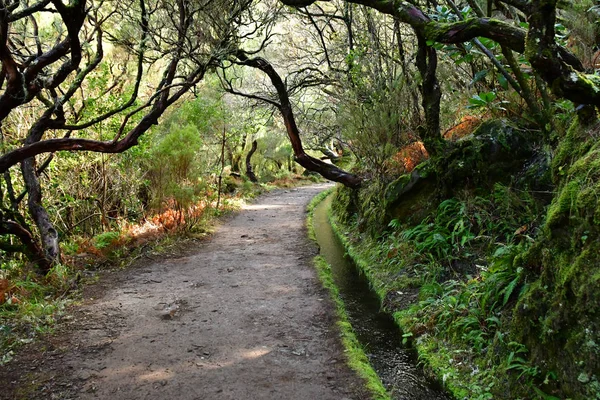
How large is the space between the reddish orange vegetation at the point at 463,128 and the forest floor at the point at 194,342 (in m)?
4.29

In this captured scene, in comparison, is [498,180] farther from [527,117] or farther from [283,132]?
[283,132]

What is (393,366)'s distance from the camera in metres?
4.81

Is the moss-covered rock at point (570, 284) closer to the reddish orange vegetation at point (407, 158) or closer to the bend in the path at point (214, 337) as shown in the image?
the bend in the path at point (214, 337)

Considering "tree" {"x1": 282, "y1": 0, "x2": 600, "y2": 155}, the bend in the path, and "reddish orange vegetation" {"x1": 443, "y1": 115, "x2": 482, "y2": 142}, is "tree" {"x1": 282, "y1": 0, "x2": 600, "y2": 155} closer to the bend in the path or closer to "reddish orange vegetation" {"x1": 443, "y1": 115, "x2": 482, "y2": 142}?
"reddish orange vegetation" {"x1": 443, "y1": 115, "x2": 482, "y2": 142}

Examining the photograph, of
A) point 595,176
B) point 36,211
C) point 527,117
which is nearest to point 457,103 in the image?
point 527,117

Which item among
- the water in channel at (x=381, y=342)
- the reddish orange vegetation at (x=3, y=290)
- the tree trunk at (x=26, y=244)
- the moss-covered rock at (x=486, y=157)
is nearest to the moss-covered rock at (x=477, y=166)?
the moss-covered rock at (x=486, y=157)

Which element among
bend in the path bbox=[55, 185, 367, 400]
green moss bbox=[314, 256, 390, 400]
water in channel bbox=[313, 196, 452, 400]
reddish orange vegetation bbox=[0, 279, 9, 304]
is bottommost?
water in channel bbox=[313, 196, 452, 400]

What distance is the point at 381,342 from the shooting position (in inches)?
214

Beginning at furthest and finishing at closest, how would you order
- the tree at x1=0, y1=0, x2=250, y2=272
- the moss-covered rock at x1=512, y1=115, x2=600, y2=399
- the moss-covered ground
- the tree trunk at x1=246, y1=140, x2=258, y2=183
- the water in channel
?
the tree trunk at x1=246, y1=140, x2=258, y2=183 < the tree at x1=0, y1=0, x2=250, y2=272 < the water in channel < the moss-covered ground < the moss-covered rock at x1=512, y1=115, x2=600, y2=399

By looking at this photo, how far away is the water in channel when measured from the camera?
170 inches

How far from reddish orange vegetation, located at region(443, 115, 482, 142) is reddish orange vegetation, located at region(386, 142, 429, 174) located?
2.09ft

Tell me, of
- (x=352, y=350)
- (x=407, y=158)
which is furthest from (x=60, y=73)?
(x=407, y=158)

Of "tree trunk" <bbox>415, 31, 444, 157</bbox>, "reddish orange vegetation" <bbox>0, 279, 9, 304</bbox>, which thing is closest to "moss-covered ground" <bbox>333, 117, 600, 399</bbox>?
"tree trunk" <bbox>415, 31, 444, 157</bbox>

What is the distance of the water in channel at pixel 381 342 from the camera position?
4316 millimetres
